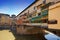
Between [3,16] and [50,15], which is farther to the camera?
[3,16]

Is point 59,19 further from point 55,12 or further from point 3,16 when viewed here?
point 3,16

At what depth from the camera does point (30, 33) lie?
23.3 meters

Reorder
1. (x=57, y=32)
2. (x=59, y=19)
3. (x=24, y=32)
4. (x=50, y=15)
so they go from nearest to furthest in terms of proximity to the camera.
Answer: (x=59, y=19), (x=57, y=32), (x=50, y=15), (x=24, y=32)

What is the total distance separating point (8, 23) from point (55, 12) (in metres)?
37.7

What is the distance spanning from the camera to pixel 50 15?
5500 millimetres

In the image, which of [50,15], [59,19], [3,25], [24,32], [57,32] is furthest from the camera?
[3,25]

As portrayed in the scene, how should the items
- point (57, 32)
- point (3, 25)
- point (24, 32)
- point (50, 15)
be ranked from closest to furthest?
1. point (57, 32)
2. point (50, 15)
3. point (24, 32)
4. point (3, 25)

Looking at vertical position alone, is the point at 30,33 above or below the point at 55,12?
below

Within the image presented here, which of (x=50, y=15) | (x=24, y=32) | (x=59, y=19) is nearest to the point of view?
(x=59, y=19)

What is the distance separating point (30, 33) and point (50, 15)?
59.2 ft

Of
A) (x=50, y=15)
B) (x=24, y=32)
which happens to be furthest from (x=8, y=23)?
(x=50, y=15)

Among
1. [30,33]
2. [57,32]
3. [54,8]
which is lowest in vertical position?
[30,33]

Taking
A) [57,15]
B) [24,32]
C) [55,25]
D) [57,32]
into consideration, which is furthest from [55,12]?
[24,32]

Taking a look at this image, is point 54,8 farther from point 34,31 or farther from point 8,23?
point 8,23
